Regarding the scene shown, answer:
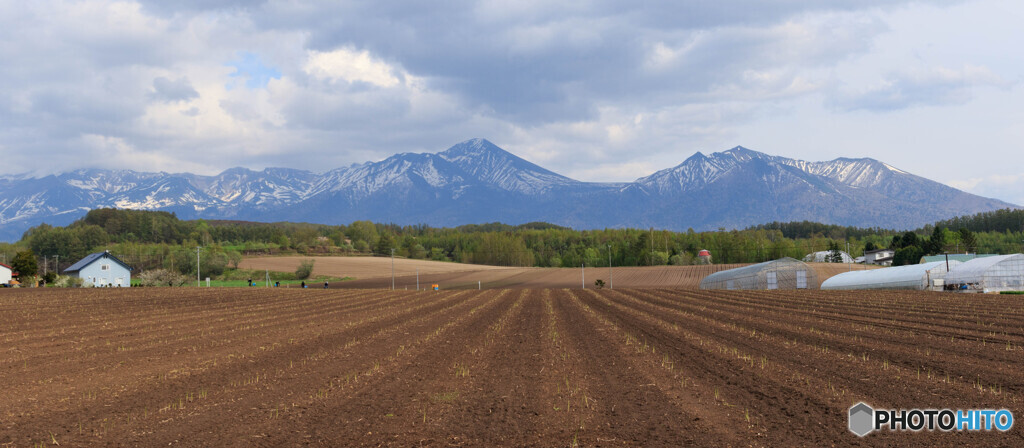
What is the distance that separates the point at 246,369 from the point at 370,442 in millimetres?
9653

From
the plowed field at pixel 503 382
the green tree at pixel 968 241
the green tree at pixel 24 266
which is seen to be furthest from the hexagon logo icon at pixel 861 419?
the green tree at pixel 968 241

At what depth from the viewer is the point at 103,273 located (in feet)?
349

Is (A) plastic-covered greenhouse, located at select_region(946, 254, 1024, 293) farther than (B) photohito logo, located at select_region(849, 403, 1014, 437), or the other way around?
(A) plastic-covered greenhouse, located at select_region(946, 254, 1024, 293)

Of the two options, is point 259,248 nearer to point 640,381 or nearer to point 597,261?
point 597,261

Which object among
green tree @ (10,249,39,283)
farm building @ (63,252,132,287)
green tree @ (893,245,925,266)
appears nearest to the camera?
green tree @ (10,249,39,283)

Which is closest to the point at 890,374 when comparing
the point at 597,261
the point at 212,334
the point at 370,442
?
the point at 370,442

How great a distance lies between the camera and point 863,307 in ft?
139

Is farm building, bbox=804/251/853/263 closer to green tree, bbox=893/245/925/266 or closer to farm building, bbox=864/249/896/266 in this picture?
farm building, bbox=864/249/896/266

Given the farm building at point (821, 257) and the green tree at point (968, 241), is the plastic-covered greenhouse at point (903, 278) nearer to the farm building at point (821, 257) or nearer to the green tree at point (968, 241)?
the green tree at point (968, 241)

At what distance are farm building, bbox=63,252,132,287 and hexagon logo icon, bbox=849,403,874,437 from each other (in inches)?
4520

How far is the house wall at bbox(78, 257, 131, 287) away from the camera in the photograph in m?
105

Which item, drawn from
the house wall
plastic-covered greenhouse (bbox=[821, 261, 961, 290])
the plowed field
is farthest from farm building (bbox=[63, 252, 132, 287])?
plastic-covered greenhouse (bbox=[821, 261, 961, 290])

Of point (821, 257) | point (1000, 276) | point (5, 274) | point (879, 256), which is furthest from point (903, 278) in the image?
point (879, 256)

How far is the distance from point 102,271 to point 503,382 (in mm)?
111034
